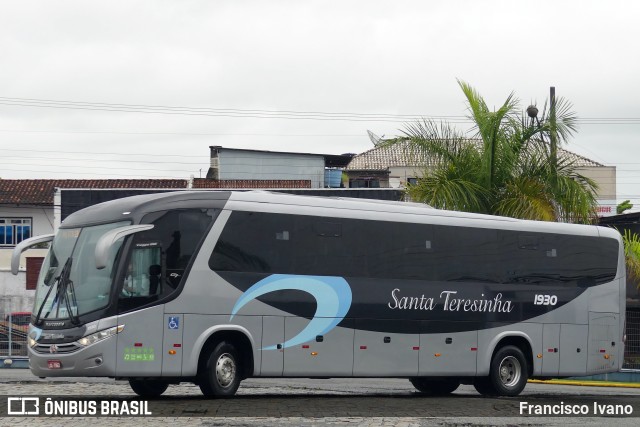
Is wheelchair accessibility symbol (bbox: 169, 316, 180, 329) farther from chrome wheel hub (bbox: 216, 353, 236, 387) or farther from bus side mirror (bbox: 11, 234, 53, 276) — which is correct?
bus side mirror (bbox: 11, 234, 53, 276)

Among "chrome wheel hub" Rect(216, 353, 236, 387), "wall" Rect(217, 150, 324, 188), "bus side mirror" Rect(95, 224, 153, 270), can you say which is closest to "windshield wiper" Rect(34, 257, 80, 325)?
"bus side mirror" Rect(95, 224, 153, 270)

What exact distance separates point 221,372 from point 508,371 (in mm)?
6752

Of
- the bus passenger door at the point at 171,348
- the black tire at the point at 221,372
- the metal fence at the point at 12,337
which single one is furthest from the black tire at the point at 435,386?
the metal fence at the point at 12,337

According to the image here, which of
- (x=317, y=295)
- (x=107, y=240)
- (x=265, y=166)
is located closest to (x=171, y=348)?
(x=107, y=240)

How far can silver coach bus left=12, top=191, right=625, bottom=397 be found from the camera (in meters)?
17.6

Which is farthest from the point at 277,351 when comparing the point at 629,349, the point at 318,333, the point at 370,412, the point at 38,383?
the point at 629,349

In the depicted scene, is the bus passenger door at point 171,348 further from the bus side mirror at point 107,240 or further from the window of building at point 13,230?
the window of building at point 13,230

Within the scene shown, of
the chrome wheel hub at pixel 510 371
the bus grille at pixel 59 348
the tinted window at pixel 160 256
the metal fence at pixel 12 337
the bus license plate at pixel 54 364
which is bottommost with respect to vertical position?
the metal fence at pixel 12 337

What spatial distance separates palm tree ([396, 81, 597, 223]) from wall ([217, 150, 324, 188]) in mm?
37507

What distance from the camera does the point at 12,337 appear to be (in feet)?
126

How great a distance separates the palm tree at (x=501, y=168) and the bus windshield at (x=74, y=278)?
37.6 ft

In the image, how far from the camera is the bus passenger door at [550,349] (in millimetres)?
22891

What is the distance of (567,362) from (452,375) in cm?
305

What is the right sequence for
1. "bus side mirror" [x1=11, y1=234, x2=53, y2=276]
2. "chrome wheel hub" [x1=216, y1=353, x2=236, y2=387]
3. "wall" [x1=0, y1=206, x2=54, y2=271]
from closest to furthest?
1. "chrome wheel hub" [x1=216, y1=353, x2=236, y2=387]
2. "bus side mirror" [x1=11, y1=234, x2=53, y2=276]
3. "wall" [x1=0, y1=206, x2=54, y2=271]
